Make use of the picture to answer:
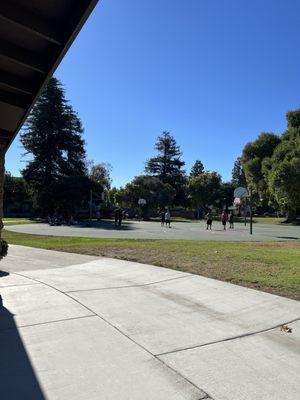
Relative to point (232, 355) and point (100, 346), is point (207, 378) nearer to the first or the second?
point (232, 355)

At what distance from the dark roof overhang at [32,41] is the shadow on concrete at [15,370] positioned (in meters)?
3.21

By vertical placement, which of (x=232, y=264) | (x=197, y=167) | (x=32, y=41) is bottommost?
(x=232, y=264)

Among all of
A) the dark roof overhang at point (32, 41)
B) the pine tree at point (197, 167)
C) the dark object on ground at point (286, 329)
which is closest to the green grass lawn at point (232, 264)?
the dark object on ground at point (286, 329)

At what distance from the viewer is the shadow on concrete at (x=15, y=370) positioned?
3.88m

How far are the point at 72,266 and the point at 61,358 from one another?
6.52 meters

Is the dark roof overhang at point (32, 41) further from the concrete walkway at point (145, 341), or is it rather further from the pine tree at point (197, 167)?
the pine tree at point (197, 167)

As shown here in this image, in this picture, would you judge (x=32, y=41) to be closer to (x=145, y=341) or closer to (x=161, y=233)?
(x=145, y=341)

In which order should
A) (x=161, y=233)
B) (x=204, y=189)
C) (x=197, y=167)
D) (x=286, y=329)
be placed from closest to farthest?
(x=286, y=329) → (x=161, y=233) → (x=204, y=189) → (x=197, y=167)

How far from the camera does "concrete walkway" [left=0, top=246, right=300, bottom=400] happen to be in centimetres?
407

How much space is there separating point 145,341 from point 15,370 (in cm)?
156

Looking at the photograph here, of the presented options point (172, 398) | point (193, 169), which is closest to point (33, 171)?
point (172, 398)

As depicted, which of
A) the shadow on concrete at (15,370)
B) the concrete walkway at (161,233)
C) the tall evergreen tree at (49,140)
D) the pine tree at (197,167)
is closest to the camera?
the shadow on concrete at (15,370)

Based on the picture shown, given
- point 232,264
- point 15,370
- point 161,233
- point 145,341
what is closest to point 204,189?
point 161,233

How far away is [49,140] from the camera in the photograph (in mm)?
58219
